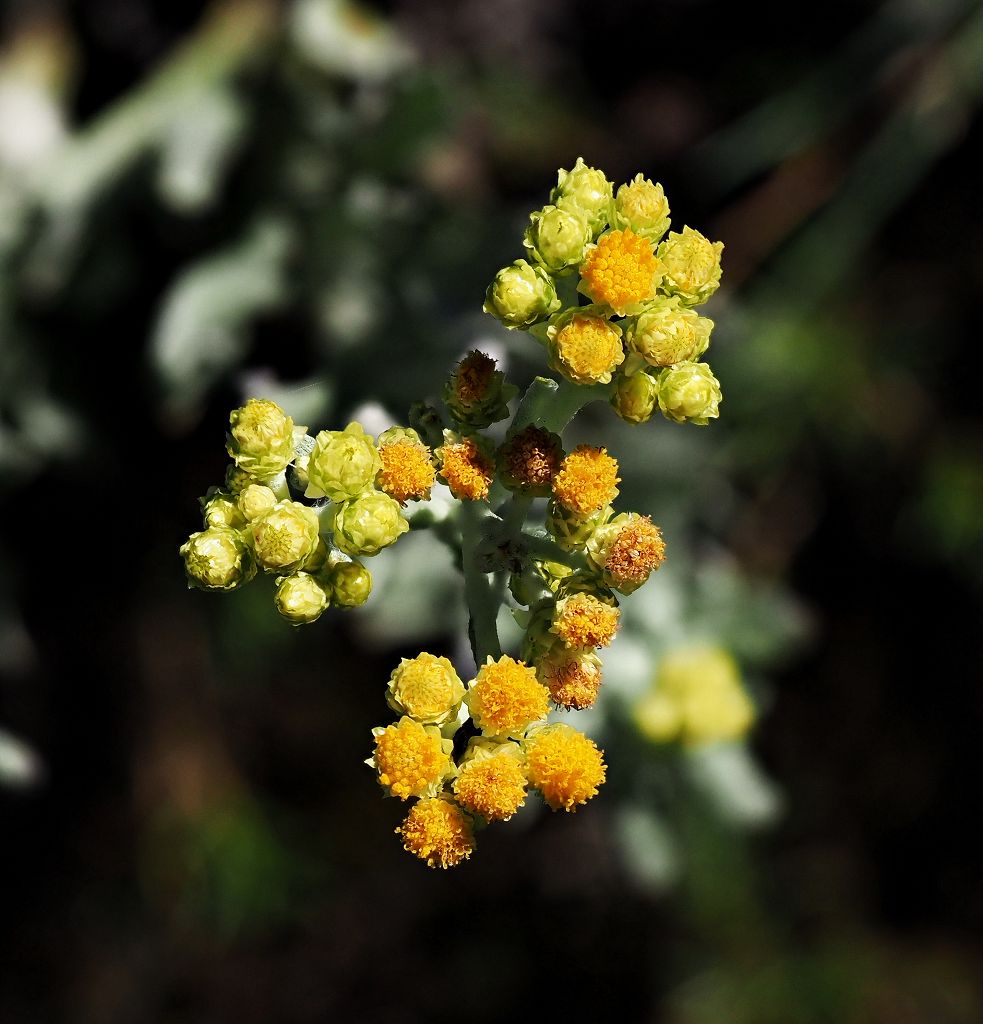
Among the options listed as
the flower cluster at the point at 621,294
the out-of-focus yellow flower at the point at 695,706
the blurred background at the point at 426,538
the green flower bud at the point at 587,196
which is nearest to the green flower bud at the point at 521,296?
the flower cluster at the point at 621,294

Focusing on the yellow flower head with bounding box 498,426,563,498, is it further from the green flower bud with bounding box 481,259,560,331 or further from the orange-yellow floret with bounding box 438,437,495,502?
the green flower bud with bounding box 481,259,560,331

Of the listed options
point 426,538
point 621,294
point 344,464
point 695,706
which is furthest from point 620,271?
point 695,706

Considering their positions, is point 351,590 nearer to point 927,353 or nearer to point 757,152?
point 757,152

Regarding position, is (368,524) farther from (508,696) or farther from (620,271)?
(620,271)

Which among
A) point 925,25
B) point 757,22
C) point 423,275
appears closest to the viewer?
point 423,275

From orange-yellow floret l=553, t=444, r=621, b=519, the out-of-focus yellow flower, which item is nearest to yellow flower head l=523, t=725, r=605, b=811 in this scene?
orange-yellow floret l=553, t=444, r=621, b=519

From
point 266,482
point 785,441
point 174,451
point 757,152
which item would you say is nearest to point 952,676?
point 785,441
